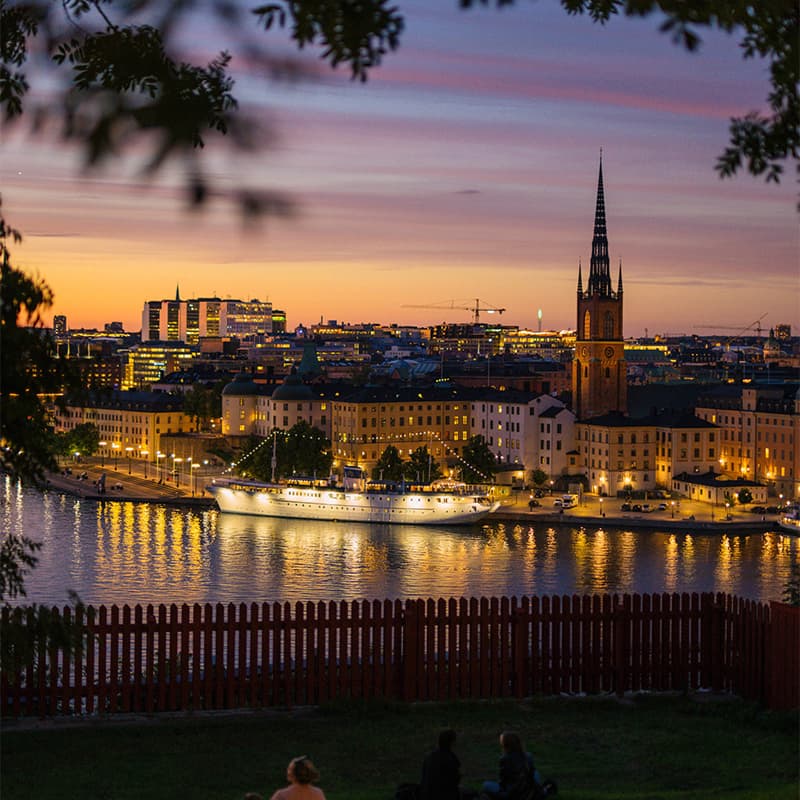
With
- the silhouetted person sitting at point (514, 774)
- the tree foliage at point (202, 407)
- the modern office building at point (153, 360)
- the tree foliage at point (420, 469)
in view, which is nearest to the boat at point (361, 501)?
the tree foliage at point (420, 469)

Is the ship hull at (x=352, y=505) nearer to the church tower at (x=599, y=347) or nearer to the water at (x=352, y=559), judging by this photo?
the water at (x=352, y=559)

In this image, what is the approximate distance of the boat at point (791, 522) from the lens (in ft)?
67.4

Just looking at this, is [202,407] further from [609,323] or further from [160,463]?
[609,323]

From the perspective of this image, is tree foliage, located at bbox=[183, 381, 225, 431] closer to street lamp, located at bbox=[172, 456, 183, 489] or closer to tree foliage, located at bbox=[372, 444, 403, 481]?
street lamp, located at bbox=[172, 456, 183, 489]

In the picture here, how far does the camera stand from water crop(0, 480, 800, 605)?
14.1 m

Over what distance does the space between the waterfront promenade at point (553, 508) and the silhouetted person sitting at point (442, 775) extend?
17.9m

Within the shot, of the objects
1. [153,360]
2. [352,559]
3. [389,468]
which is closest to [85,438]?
[389,468]

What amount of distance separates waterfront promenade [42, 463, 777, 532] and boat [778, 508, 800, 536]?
197mm

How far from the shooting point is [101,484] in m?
25.6

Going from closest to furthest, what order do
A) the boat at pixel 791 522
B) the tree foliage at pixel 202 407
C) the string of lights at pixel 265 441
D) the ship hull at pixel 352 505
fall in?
the boat at pixel 791 522
the ship hull at pixel 352 505
the string of lights at pixel 265 441
the tree foliage at pixel 202 407

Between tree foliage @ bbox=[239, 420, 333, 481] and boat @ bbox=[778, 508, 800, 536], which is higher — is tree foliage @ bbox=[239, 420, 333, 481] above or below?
above

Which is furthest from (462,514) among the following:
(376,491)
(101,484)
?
(101,484)

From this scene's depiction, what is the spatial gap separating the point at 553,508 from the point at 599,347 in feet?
33.2

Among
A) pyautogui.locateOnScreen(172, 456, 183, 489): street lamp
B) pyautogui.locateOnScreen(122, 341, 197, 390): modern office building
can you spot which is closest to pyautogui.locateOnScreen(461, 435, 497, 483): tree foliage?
pyautogui.locateOnScreen(172, 456, 183, 489): street lamp
